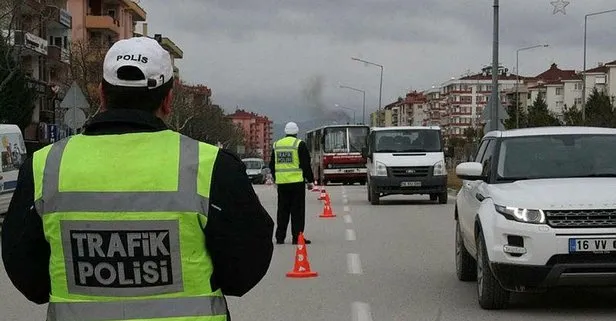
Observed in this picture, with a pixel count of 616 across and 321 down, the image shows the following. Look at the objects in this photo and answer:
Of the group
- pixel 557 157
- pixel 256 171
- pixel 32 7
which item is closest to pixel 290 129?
pixel 557 157

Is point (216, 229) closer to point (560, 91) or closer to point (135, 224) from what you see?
point (135, 224)

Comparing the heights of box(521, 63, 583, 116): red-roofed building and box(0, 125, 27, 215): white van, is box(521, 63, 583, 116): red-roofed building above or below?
above

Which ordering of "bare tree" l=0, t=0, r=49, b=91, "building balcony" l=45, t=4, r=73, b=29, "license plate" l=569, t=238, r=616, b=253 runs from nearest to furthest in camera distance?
"license plate" l=569, t=238, r=616, b=253 < "bare tree" l=0, t=0, r=49, b=91 < "building balcony" l=45, t=4, r=73, b=29

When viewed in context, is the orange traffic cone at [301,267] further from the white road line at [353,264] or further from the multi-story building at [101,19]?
the multi-story building at [101,19]

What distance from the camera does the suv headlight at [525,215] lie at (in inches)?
356

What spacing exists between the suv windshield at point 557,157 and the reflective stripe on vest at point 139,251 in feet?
24.5

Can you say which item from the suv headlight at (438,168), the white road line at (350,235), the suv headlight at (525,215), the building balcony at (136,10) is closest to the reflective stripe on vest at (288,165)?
the white road line at (350,235)

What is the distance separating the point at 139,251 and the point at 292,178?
42.8 ft

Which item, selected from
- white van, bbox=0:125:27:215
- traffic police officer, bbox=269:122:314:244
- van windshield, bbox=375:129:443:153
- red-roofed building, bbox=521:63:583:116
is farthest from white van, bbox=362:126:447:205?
red-roofed building, bbox=521:63:583:116

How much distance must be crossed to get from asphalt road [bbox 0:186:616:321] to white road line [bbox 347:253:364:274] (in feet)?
0.04

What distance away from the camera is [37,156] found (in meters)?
3.22

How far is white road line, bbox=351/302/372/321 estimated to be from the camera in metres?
9.39

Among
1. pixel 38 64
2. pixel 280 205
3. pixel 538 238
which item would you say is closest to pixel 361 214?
pixel 280 205

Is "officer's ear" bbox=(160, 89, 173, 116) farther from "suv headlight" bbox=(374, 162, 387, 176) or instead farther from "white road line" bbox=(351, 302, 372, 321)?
"suv headlight" bbox=(374, 162, 387, 176)
